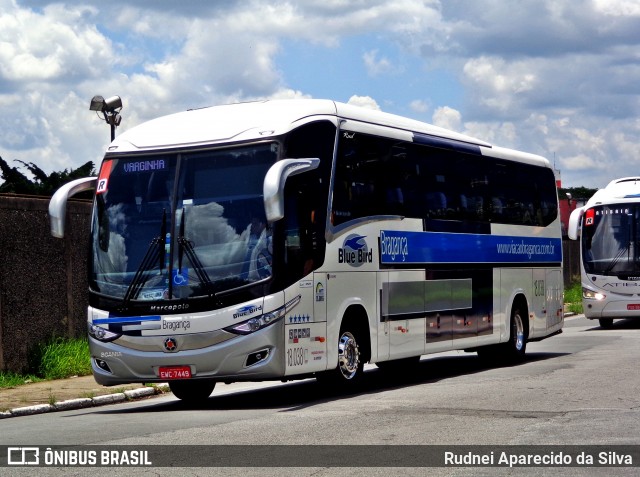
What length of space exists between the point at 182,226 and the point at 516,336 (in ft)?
29.7

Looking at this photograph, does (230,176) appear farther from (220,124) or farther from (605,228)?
(605,228)

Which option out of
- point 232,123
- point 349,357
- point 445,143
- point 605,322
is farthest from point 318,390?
point 605,322

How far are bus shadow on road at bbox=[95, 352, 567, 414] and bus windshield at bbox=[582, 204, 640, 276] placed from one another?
31.9ft

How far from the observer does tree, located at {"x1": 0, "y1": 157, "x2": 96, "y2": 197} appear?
32.4 metres

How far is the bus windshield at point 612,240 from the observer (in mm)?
31109

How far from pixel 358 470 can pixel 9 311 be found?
10760mm

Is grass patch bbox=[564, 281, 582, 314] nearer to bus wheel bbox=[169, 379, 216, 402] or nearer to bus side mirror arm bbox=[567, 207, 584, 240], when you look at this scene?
bus side mirror arm bbox=[567, 207, 584, 240]

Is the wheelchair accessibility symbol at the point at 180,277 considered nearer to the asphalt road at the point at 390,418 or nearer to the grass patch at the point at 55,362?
the asphalt road at the point at 390,418

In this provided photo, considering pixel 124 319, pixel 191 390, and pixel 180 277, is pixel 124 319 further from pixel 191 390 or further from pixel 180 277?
pixel 191 390

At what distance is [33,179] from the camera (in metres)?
34.3

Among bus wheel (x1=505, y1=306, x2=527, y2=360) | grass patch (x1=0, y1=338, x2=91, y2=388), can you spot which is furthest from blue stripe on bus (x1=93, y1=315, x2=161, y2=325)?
bus wheel (x1=505, y1=306, x2=527, y2=360)

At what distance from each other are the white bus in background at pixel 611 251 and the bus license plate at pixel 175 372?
770 inches

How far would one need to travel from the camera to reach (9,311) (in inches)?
725

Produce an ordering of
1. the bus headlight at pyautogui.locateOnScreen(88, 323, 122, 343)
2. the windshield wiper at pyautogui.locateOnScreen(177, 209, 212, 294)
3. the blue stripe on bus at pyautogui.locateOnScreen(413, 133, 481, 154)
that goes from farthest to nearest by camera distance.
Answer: the blue stripe on bus at pyautogui.locateOnScreen(413, 133, 481, 154), the bus headlight at pyautogui.locateOnScreen(88, 323, 122, 343), the windshield wiper at pyautogui.locateOnScreen(177, 209, 212, 294)
